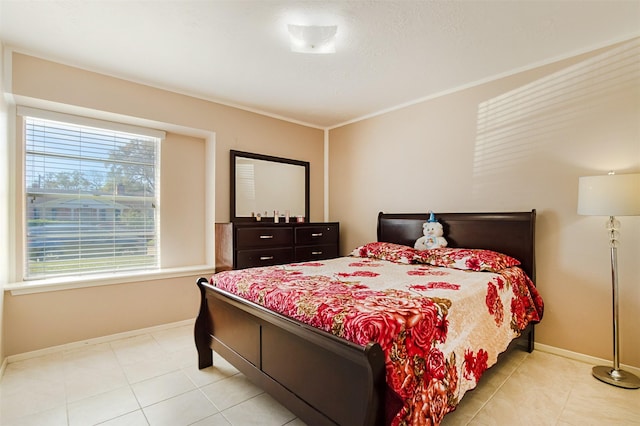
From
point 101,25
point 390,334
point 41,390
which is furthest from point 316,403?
point 101,25

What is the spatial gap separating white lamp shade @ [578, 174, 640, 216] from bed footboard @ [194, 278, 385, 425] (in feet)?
6.63

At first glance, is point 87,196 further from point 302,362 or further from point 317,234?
point 302,362

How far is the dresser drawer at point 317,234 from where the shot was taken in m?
3.96

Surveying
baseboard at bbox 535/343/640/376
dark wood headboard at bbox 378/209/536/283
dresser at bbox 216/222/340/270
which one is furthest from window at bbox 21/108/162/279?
baseboard at bbox 535/343/640/376

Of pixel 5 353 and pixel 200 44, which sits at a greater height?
pixel 200 44

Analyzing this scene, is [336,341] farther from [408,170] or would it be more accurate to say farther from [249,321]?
[408,170]

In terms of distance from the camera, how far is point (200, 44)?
2.50 meters

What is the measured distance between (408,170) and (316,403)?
289cm

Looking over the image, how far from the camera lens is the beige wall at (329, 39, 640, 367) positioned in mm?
2445

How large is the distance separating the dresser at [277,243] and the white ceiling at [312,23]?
151cm

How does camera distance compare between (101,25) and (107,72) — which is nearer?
(101,25)

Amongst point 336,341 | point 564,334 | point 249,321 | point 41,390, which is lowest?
point 41,390

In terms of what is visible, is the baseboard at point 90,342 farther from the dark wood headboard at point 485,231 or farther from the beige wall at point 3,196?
the dark wood headboard at point 485,231

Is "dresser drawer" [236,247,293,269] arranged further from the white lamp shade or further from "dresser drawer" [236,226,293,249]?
the white lamp shade
